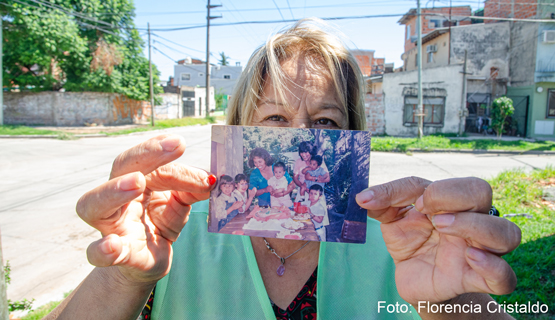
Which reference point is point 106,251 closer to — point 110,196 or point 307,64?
point 110,196

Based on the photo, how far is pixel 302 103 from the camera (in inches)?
58.2

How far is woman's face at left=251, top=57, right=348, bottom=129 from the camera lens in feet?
4.86

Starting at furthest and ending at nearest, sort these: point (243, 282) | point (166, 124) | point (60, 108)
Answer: point (166, 124), point (60, 108), point (243, 282)

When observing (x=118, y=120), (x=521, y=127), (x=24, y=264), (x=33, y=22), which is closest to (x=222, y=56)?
(x=118, y=120)

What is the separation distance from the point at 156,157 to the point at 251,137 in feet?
1.11

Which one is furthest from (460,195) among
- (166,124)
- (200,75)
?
(200,75)

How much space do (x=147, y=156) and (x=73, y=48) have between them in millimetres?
21286

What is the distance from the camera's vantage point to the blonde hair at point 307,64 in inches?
60.9

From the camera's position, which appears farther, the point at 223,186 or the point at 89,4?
the point at 89,4

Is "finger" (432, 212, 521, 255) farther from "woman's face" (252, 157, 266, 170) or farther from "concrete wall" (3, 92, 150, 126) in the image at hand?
"concrete wall" (3, 92, 150, 126)

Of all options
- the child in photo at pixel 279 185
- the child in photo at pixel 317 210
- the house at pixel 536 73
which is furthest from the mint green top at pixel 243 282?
the house at pixel 536 73

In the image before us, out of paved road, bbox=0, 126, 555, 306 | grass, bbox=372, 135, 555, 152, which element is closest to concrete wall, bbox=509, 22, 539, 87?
grass, bbox=372, 135, 555, 152

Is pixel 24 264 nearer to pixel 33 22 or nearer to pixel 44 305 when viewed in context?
pixel 44 305

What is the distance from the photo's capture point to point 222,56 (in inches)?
2496
